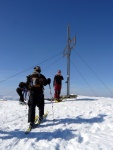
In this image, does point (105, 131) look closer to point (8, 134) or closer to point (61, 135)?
point (61, 135)

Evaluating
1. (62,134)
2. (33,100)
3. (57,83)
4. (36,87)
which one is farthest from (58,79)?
(62,134)

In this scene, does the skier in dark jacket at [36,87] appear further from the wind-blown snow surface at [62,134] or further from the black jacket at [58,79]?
the black jacket at [58,79]

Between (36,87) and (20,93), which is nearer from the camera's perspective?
(36,87)

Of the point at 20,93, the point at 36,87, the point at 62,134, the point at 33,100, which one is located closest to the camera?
the point at 62,134

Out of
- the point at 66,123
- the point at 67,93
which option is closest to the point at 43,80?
the point at 66,123

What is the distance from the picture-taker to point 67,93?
18422 millimetres

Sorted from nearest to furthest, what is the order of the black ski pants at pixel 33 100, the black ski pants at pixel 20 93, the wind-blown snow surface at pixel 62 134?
the wind-blown snow surface at pixel 62 134 < the black ski pants at pixel 33 100 < the black ski pants at pixel 20 93

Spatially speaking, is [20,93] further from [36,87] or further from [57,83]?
[36,87]

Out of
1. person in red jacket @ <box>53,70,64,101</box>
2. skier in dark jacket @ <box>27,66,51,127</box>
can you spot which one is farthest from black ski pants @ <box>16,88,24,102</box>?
skier in dark jacket @ <box>27,66,51,127</box>

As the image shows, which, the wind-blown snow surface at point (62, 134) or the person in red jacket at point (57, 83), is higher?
the person in red jacket at point (57, 83)

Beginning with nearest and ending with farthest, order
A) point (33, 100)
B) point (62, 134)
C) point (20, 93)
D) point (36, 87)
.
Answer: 1. point (62, 134)
2. point (33, 100)
3. point (36, 87)
4. point (20, 93)

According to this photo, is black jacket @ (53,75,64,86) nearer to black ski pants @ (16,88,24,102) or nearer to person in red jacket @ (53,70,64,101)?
person in red jacket @ (53,70,64,101)

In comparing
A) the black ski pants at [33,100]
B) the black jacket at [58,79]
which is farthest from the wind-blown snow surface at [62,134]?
the black jacket at [58,79]

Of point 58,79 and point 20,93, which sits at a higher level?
point 58,79
